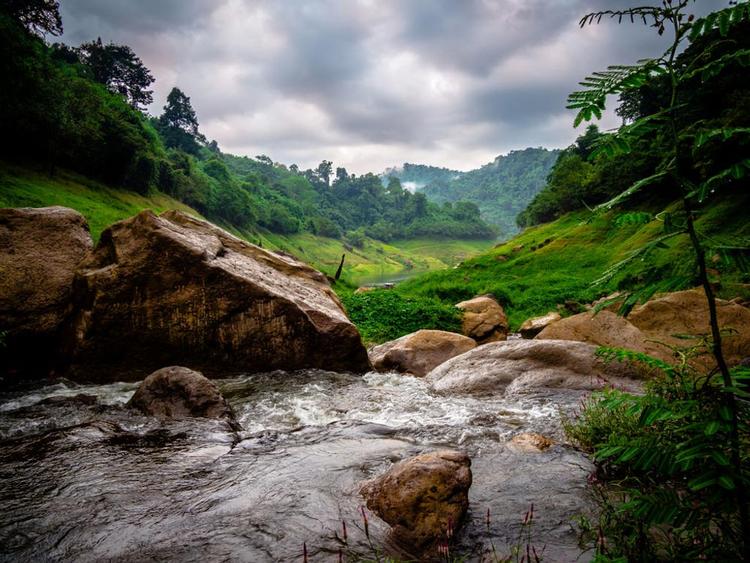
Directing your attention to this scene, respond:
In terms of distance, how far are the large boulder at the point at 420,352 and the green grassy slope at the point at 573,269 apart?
4.78 meters

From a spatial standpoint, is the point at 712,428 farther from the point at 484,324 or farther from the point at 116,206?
the point at 116,206

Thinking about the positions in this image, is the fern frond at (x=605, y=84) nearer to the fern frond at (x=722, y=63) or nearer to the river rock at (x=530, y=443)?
the fern frond at (x=722, y=63)

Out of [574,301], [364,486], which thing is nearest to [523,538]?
[364,486]

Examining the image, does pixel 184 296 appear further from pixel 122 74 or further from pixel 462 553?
pixel 122 74

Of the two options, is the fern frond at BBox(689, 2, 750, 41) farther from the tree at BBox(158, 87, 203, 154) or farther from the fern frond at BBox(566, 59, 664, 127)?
the tree at BBox(158, 87, 203, 154)

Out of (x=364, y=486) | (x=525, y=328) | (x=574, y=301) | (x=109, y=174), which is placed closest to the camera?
(x=364, y=486)

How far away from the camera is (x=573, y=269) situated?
36.9m

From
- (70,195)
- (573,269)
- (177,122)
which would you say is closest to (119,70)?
(177,122)


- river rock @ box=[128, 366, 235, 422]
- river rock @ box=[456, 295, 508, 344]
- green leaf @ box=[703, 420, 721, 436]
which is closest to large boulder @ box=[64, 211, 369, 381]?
river rock @ box=[128, 366, 235, 422]

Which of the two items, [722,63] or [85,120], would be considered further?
[85,120]

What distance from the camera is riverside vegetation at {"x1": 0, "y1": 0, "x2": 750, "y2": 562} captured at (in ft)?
8.08

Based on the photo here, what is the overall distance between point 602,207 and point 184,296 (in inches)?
399

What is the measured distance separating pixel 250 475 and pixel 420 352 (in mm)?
8587

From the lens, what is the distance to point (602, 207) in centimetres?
294
